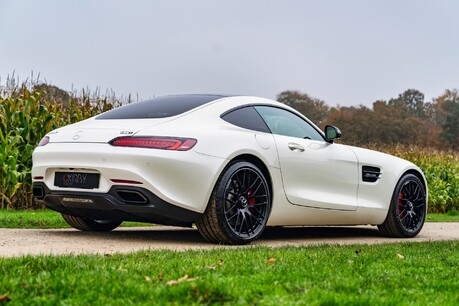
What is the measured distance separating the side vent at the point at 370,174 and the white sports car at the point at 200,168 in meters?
0.30

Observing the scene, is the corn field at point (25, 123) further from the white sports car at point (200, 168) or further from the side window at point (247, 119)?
the side window at point (247, 119)

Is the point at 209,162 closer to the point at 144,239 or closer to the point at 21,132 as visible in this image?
the point at 144,239

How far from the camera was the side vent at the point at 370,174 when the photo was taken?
28.1 ft

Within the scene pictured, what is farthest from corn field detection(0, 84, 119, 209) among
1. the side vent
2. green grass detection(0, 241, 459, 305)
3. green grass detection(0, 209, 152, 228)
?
green grass detection(0, 241, 459, 305)

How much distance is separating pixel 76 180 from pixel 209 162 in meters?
1.27

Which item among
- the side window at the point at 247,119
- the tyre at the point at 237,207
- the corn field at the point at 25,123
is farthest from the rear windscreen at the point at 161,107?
the corn field at the point at 25,123

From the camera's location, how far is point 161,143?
6379mm

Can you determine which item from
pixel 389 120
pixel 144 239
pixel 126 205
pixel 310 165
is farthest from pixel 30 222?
pixel 389 120

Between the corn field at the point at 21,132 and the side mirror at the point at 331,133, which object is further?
the corn field at the point at 21,132

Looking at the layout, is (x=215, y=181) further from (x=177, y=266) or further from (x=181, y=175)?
(x=177, y=266)

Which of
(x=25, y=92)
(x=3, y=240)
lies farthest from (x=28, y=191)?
(x=3, y=240)

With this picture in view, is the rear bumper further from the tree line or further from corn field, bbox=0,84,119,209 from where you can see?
the tree line

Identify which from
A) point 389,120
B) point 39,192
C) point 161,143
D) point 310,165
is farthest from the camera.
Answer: point 389,120

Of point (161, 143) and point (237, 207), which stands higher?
point (161, 143)
